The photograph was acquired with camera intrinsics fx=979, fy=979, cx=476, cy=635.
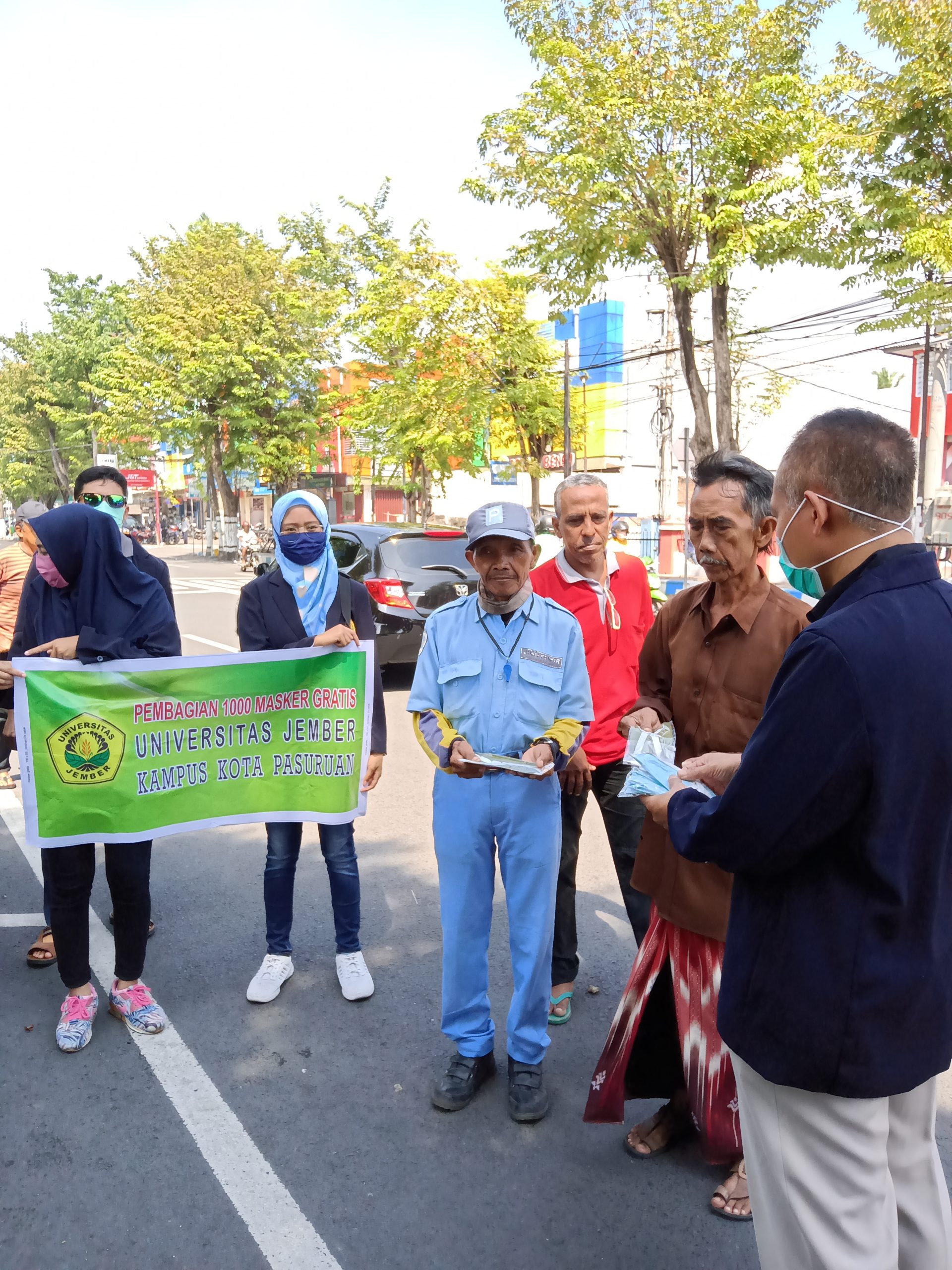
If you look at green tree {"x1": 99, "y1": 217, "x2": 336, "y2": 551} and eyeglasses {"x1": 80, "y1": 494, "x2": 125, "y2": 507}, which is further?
green tree {"x1": 99, "y1": 217, "x2": 336, "y2": 551}

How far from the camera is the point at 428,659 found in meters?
3.17

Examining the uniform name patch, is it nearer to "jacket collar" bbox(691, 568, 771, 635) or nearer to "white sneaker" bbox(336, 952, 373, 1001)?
"jacket collar" bbox(691, 568, 771, 635)

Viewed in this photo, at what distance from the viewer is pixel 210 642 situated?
45.5 ft

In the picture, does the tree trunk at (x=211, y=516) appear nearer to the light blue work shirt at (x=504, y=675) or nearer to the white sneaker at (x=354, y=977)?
the white sneaker at (x=354, y=977)

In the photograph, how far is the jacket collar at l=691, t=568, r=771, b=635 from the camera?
2.70 meters

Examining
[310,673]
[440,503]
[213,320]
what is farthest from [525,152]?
[440,503]

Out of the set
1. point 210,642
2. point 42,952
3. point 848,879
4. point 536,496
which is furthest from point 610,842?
point 536,496

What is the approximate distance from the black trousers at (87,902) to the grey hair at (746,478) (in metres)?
2.45

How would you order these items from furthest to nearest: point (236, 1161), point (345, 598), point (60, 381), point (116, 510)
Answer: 1. point (60, 381)
2. point (116, 510)
3. point (345, 598)
4. point (236, 1161)

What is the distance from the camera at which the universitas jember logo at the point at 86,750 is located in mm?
3574

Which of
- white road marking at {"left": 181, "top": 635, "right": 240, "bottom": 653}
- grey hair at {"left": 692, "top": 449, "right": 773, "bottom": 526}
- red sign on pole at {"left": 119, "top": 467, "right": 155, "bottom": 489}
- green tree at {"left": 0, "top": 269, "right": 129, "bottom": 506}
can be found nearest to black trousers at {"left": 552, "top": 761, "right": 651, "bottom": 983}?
grey hair at {"left": 692, "top": 449, "right": 773, "bottom": 526}

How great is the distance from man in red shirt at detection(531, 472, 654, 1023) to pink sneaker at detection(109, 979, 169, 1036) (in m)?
1.48

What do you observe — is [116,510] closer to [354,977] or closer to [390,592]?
[354,977]

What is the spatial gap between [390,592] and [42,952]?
6490mm
